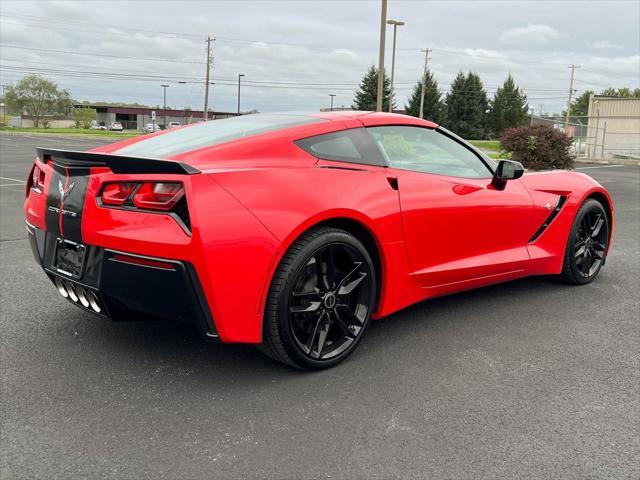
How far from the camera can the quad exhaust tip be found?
290 centimetres

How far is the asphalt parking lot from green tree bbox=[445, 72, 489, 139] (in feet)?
219

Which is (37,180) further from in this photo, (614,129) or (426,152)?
(614,129)

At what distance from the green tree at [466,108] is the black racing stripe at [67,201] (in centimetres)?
6754

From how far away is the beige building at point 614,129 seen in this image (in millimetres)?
32881

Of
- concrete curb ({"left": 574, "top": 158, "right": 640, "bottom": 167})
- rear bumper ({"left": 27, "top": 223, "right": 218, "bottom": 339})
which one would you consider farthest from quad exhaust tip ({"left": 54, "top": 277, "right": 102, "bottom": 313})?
concrete curb ({"left": 574, "top": 158, "right": 640, "bottom": 167})

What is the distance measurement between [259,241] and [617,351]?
228 cm

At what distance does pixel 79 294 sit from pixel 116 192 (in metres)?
0.61

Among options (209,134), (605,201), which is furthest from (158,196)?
(605,201)

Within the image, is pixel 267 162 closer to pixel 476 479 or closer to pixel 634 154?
pixel 476 479

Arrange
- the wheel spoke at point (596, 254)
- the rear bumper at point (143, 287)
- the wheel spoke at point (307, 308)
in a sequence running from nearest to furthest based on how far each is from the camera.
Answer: the rear bumper at point (143, 287), the wheel spoke at point (307, 308), the wheel spoke at point (596, 254)

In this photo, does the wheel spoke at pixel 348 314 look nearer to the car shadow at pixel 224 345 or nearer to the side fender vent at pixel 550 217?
the car shadow at pixel 224 345

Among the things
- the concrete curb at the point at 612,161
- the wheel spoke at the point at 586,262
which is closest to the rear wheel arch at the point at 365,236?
the wheel spoke at the point at 586,262

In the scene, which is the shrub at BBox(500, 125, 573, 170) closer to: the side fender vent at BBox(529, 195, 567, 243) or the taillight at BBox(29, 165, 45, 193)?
the side fender vent at BBox(529, 195, 567, 243)

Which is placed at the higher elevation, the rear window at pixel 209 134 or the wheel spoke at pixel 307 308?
the rear window at pixel 209 134
